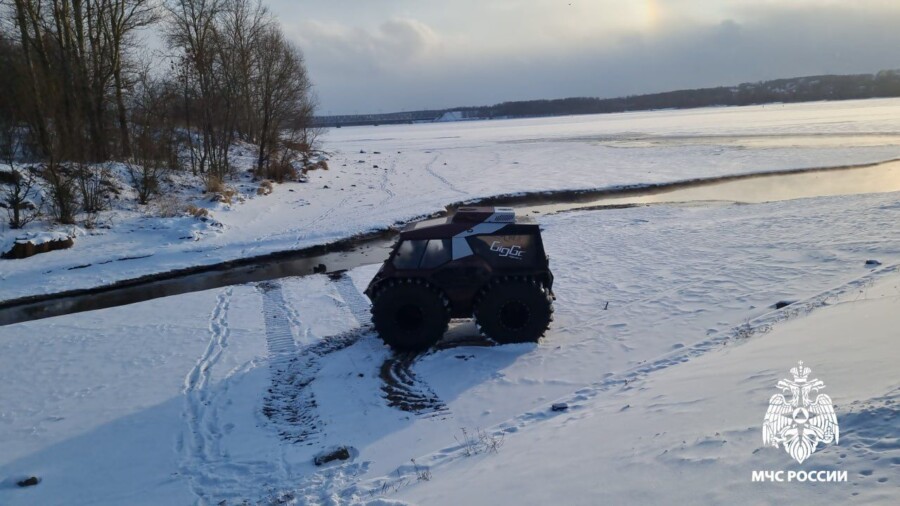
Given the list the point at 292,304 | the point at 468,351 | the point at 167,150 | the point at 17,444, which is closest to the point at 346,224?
the point at 292,304

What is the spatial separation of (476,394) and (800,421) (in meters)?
3.84

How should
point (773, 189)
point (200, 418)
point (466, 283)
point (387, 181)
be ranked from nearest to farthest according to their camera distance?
point (200, 418) → point (466, 283) → point (773, 189) → point (387, 181)

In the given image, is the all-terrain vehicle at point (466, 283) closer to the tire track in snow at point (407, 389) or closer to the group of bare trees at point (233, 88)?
the tire track in snow at point (407, 389)

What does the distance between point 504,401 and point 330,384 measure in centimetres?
252

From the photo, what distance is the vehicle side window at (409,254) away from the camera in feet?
30.0

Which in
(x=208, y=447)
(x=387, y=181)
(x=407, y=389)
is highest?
(x=387, y=181)

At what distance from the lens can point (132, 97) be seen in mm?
28625

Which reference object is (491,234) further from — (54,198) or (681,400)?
(54,198)

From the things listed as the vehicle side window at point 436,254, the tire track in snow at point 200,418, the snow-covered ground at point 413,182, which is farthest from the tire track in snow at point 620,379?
→ the snow-covered ground at point 413,182

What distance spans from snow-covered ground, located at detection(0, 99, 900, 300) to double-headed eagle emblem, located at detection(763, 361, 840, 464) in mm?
15138

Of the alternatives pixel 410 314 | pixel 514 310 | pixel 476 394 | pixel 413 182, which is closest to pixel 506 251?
pixel 514 310

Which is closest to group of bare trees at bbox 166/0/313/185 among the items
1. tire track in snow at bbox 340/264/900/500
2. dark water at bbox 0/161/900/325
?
dark water at bbox 0/161/900/325

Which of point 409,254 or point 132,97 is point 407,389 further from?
point 132,97

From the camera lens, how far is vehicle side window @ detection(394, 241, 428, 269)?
9.15 m
